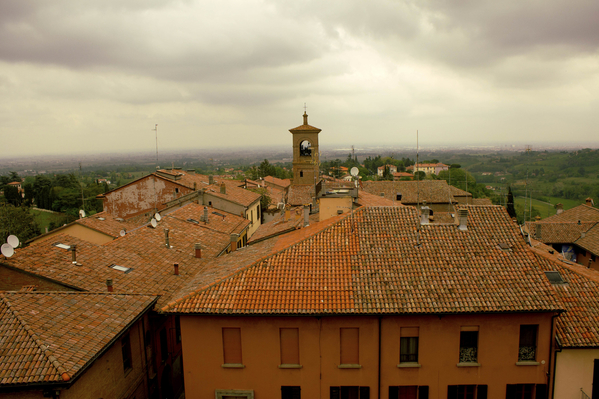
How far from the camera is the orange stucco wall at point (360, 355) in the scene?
12961 mm

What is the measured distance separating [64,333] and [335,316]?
874 centimetres

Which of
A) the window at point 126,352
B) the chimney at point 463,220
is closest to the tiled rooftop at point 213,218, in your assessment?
the window at point 126,352

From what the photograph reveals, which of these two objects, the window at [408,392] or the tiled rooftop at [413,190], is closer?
the window at [408,392]

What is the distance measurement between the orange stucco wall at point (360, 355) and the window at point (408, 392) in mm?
257

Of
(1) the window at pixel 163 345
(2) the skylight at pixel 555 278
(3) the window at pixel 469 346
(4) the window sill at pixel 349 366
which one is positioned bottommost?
(1) the window at pixel 163 345

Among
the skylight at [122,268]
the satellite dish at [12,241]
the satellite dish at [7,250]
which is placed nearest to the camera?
the satellite dish at [7,250]

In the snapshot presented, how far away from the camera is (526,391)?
1350 centimetres

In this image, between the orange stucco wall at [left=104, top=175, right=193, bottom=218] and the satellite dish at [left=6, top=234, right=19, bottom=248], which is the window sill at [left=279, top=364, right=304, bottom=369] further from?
the orange stucco wall at [left=104, top=175, right=193, bottom=218]

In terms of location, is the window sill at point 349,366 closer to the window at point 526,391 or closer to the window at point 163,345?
the window at point 526,391

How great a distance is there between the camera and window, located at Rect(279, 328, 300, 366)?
1308 centimetres

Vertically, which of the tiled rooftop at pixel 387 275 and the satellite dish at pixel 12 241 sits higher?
the satellite dish at pixel 12 241

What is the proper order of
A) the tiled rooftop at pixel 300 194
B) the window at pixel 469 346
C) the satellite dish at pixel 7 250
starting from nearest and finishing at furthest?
the window at pixel 469 346 < the satellite dish at pixel 7 250 < the tiled rooftop at pixel 300 194

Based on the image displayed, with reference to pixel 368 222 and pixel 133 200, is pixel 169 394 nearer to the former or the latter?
pixel 368 222

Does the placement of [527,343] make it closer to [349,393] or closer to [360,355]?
[360,355]
